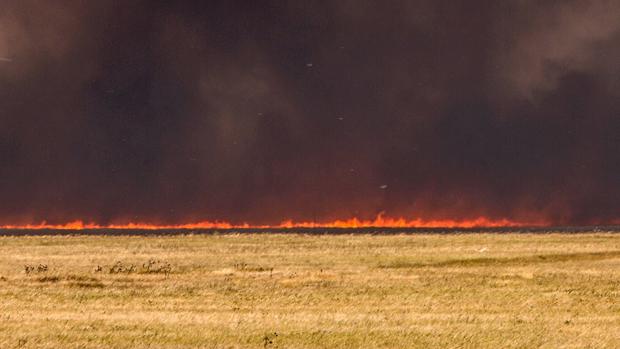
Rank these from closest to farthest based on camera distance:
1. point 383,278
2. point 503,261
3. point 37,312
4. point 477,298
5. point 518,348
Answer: point 518,348 → point 37,312 → point 477,298 → point 383,278 → point 503,261

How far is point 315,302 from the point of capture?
39031mm

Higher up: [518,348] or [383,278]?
[383,278]

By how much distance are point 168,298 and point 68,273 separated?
13546 millimetres

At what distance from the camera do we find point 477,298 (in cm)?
4062

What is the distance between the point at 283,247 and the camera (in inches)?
3536

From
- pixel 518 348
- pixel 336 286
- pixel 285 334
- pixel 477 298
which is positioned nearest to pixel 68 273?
pixel 336 286

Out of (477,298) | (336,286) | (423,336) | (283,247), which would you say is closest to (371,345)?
(423,336)

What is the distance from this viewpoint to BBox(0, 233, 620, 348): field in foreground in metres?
29.1

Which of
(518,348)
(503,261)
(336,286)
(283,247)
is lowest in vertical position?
(518,348)

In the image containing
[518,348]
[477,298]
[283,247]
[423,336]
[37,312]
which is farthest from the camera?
[283,247]

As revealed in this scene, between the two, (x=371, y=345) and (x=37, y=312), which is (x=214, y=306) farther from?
(x=371, y=345)

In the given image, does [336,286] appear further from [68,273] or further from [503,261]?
[503,261]

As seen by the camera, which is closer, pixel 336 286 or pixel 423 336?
pixel 423 336

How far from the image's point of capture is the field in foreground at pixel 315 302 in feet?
95.4
